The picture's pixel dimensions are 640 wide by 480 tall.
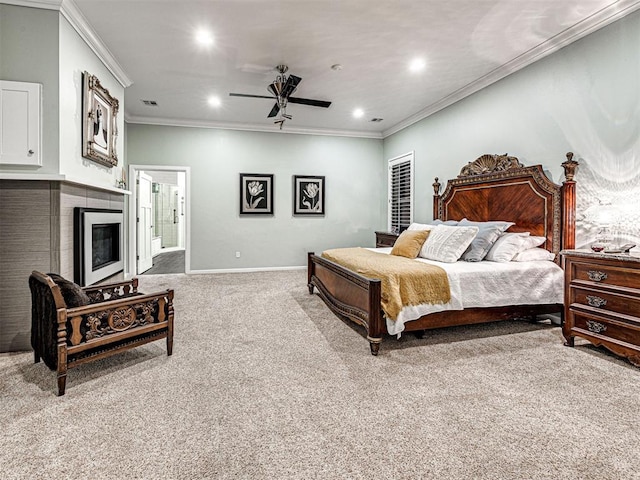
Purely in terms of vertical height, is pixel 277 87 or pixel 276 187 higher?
pixel 277 87

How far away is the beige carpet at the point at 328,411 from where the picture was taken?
1.51 m

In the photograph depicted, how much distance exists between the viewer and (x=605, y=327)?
8.72ft

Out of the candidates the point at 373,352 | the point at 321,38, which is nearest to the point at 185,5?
the point at 321,38

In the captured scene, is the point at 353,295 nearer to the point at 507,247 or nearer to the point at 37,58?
the point at 507,247

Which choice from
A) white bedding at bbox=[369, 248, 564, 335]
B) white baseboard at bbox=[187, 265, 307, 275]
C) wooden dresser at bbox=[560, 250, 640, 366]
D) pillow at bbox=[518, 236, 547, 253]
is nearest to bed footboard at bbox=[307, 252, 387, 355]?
white bedding at bbox=[369, 248, 564, 335]

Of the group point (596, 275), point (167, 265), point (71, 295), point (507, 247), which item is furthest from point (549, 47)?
point (167, 265)

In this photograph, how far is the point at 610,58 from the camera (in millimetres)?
3043

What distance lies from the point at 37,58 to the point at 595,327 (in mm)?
4998

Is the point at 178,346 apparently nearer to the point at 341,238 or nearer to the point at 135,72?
the point at 135,72

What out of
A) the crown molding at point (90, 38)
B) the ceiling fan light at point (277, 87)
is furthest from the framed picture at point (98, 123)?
the ceiling fan light at point (277, 87)

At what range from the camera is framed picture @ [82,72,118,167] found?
3.25 metres

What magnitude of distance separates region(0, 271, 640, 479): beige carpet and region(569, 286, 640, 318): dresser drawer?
0.40 m

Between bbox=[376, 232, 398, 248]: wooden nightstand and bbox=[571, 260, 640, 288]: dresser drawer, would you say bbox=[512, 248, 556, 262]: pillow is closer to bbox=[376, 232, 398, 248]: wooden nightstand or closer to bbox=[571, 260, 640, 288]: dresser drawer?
bbox=[571, 260, 640, 288]: dresser drawer

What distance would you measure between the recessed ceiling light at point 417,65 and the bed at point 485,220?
1.39 meters
